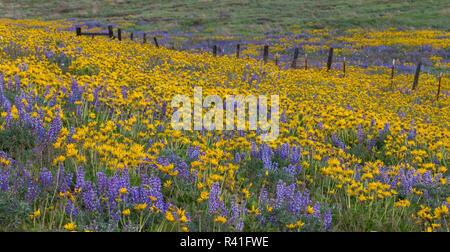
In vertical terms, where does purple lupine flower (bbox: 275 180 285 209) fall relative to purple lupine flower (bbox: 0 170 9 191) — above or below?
below

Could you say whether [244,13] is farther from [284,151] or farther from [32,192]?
[32,192]

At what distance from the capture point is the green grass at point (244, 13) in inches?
1720

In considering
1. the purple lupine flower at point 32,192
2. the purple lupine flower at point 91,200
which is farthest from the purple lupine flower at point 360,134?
the purple lupine flower at point 32,192

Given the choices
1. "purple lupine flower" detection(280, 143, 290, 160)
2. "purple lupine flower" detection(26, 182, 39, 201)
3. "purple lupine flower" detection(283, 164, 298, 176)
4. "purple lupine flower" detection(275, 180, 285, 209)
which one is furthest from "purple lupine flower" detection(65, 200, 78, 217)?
"purple lupine flower" detection(280, 143, 290, 160)

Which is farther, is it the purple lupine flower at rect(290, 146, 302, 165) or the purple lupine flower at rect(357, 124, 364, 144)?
the purple lupine flower at rect(357, 124, 364, 144)

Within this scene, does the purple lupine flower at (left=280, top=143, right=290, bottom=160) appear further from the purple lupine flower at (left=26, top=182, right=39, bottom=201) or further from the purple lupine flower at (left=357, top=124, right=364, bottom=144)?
the purple lupine flower at (left=26, top=182, right=39, bottom=201)

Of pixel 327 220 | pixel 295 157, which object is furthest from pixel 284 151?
pixel 327 220

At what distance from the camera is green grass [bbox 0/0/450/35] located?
43.7m

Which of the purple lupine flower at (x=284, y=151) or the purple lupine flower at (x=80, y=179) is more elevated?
the purple lupine flower at (x=80, y=179)

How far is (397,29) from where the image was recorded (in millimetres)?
39281

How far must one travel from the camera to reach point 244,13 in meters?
53.0

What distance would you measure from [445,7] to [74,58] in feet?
174

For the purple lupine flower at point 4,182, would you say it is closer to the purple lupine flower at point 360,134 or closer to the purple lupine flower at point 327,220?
the purple lupine flower at point 327,220

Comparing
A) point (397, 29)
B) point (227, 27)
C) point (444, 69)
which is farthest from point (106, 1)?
point (444, 69)
